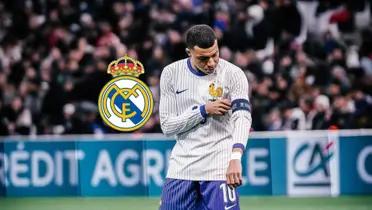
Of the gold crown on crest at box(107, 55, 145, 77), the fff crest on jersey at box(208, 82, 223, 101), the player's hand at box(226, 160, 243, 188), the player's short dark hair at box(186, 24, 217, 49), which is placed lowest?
the player's hand at box(226, 160, 243, 188)

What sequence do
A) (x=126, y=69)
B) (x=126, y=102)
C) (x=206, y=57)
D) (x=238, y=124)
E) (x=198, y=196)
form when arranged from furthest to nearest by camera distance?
(x=126, y=69)
(x=126, y=102)
(x=198, y=196)
(x=206, y=57)
(x=238, y=124)

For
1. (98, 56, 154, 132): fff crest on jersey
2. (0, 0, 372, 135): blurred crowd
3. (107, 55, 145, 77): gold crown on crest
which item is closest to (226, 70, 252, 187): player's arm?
(98, 56, 154, 132): fff crest on jersey

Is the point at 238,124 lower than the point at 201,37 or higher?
lower

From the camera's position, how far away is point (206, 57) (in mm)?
6723

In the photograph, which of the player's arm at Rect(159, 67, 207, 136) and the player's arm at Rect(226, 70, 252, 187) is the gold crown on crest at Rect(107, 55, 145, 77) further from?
the player's arm at Rect(226, 70, 252, 187)

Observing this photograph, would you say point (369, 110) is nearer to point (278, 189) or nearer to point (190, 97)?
point (278, 189)

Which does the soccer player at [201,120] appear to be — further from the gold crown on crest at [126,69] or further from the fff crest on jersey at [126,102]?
the gold crown on crest at [126,69]

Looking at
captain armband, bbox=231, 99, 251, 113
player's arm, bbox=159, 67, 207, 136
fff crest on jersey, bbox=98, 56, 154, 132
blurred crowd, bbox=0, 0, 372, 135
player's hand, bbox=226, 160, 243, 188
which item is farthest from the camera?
blurred crowd, bbox=0, 0, 372, 135

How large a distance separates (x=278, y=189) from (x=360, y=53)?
10.2 ft

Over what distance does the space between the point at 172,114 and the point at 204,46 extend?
55 cm

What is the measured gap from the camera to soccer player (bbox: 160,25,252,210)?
6.71m

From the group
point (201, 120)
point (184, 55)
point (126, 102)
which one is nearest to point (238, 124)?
point (201, 120)

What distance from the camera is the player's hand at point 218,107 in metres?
6.68

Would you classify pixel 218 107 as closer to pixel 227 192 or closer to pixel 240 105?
pixel 240 105
